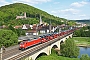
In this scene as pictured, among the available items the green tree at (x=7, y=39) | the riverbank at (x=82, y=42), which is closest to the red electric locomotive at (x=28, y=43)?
the green tree at (x=7, y=39)

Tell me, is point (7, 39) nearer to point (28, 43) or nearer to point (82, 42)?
point (28, 43)

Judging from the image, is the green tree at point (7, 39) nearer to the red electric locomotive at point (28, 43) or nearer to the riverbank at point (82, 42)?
the red electric locomotive at point (28, 43)

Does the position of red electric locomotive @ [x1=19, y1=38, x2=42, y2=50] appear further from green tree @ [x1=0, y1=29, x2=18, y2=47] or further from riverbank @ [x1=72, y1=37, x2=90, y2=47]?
riverbank @ [x1=72, y1=37, x2=90, y2=47]

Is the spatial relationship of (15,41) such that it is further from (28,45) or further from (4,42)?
(28,45)

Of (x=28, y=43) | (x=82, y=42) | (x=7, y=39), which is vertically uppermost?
(x=28, y=43)

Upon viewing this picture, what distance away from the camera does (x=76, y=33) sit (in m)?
145

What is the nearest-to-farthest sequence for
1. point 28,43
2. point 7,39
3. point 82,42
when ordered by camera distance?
point 28,43 → point 7,39 → point 82,42

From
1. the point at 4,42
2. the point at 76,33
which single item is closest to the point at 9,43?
the point at 4,42

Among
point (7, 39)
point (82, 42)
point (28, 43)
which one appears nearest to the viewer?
point (28, 43)

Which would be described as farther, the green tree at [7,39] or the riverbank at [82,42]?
the riverbank at [82,42]

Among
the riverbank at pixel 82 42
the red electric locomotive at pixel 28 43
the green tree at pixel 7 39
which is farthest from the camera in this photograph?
the riverbank at pixel 82 42

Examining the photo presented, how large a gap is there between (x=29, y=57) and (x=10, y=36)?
87.0 ft

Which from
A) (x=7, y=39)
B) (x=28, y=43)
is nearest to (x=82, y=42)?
(x=7, y=39)

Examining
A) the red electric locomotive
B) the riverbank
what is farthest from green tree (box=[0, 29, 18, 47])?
the riverbank
